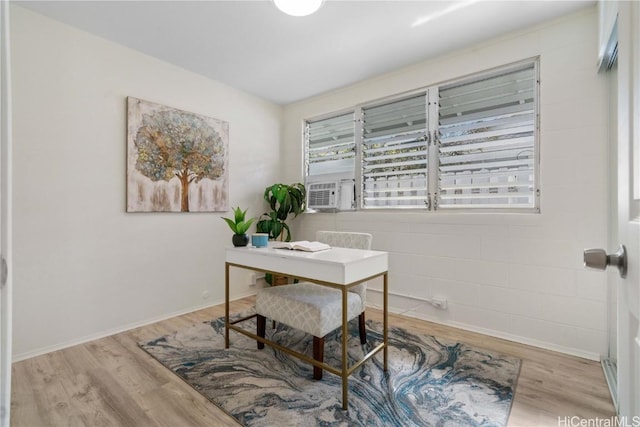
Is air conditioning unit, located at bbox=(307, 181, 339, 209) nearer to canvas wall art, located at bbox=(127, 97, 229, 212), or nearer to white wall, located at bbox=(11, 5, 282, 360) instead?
canvas wall art, located at bbox=(127, 97, 229, 212)

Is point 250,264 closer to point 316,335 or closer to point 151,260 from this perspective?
point 316,335

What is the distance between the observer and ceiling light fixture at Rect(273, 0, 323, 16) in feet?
6.30

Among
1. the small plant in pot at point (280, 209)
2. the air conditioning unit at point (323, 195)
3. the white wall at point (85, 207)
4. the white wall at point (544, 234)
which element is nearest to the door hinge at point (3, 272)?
the white wall at point (85, 207)

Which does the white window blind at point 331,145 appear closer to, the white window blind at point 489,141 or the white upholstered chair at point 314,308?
the white window blind at point 489,141

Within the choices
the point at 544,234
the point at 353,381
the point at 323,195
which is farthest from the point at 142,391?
the point at 544,234

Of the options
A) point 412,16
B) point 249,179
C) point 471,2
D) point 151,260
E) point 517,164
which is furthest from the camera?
point 249,179

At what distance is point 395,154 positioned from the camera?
129 inches

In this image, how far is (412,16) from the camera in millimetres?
2320

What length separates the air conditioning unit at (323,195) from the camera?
3684 millimetres

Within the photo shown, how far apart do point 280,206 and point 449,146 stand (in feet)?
6.69

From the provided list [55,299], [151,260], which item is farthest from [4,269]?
[151,260]

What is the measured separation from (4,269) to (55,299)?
7.84 feet

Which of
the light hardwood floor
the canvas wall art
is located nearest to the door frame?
the light hardwood floor

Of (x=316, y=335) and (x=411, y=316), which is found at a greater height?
(x=316, y=335)
